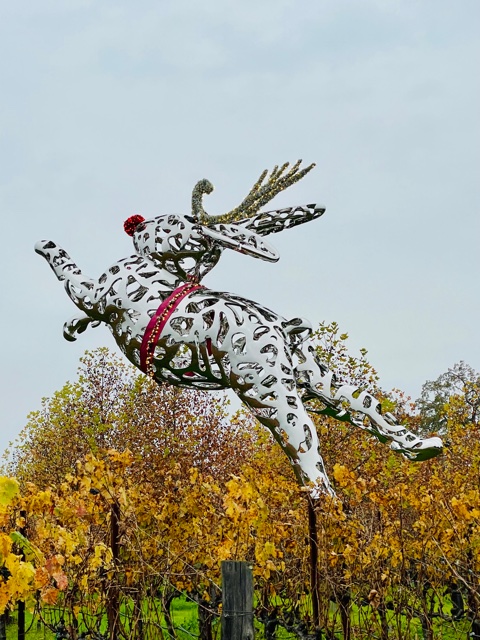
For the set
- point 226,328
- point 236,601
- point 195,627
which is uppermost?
point 226,328

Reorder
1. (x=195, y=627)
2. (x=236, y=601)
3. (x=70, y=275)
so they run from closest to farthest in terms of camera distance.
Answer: (x=236, y=601) → (x=70, y=275) → (x=195, y=627)

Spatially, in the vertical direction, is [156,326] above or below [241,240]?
below

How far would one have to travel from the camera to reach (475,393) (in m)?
12.5

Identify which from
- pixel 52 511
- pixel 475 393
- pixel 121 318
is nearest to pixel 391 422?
pixel 121 318

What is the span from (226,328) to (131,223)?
4.88ft

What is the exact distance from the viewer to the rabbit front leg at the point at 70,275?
5.68 metres

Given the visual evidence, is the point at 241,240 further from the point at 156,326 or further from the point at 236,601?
the point at 236,601

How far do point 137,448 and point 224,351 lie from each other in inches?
218

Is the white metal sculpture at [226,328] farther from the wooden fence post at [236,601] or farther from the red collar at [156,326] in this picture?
the wooden fence post at [236,601]

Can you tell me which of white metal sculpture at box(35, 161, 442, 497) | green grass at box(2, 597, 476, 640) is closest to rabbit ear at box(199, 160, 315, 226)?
white metal sculpture at box(35, 161, 442, 497)

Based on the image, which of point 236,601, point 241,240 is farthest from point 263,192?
point 236,601

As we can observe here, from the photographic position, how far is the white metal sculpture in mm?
5016

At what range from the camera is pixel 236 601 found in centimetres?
301

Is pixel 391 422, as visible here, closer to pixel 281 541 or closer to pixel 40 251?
pixel 281 541
